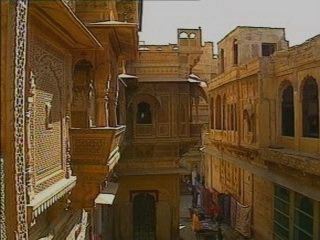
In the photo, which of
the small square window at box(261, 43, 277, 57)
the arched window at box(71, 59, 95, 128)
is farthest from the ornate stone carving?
the small square window at box(261, 43, 277, 57)

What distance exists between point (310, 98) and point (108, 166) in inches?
263

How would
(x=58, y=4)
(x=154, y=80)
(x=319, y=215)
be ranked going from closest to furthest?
(x=58, y=4) < (x=319, y=215) < (x=154, y=80)

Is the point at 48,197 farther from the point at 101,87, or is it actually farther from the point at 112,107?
the point at 112,107

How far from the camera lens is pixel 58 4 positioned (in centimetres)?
375

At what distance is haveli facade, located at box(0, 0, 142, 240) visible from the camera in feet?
10.5

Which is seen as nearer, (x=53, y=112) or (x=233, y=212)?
(x=53, y=112)

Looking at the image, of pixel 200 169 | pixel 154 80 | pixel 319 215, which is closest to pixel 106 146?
pixel 319 215

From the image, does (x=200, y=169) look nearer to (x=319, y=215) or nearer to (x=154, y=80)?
(x=154, y=80)

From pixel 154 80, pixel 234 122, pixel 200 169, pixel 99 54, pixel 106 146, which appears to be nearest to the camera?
pixel 106 146

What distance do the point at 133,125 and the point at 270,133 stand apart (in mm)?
4506

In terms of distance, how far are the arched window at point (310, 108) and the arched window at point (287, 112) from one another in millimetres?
989

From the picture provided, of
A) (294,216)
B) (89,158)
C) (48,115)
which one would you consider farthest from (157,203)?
(48,115)

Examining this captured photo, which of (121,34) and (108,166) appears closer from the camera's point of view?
(108,166)

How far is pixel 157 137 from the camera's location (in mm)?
14188
